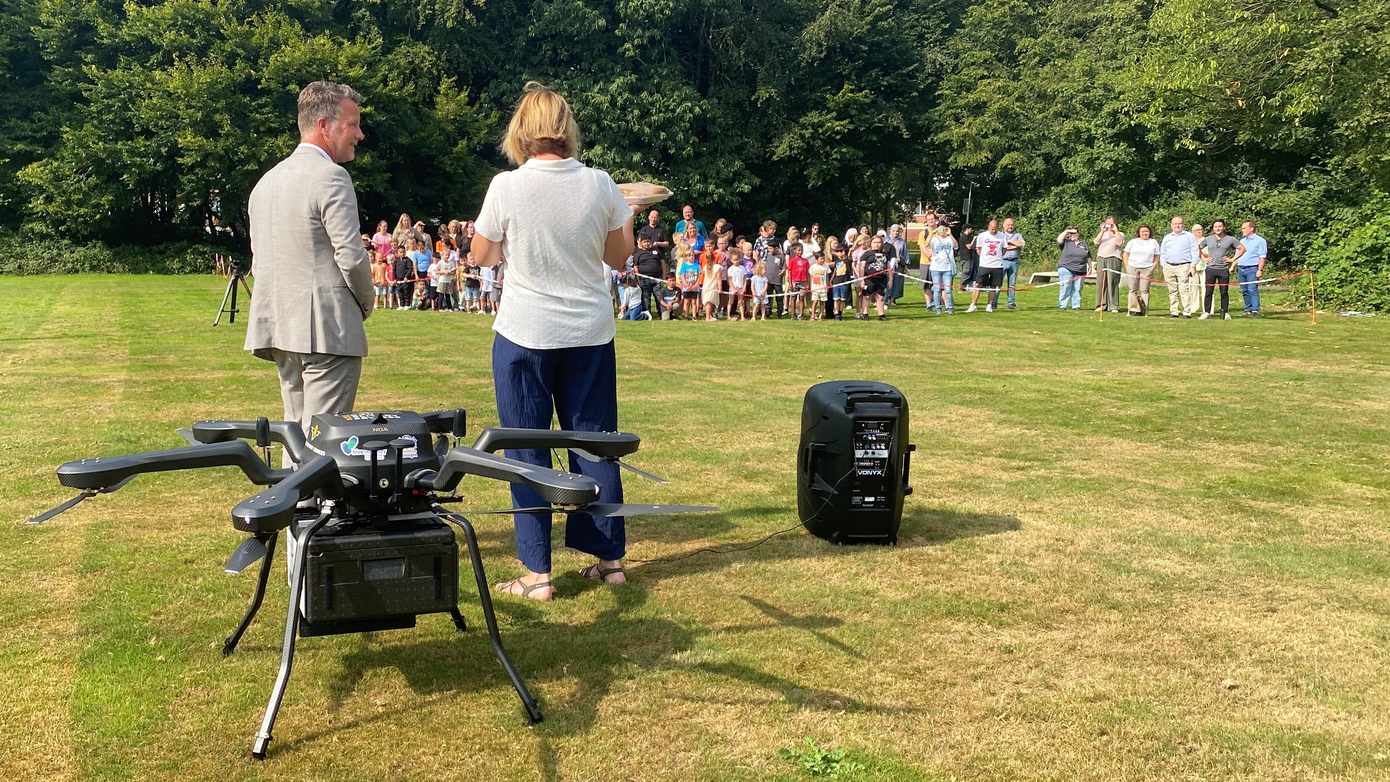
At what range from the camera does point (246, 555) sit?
126 inches

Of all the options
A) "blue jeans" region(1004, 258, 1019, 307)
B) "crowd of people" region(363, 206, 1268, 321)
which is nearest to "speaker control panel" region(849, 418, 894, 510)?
→ "crowd of people" region(363, 206, 1268, 321)

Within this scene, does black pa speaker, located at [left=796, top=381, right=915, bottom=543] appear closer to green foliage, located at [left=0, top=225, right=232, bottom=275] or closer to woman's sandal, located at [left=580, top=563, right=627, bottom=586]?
woman's sandal, located at [left=580, top=563, right=627, bottom=586]

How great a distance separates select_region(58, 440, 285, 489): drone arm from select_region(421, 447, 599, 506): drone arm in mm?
503

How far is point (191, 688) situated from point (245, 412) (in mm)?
6211

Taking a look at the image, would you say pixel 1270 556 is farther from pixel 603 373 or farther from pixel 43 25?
pixel 43 25

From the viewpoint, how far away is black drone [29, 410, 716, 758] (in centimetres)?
322

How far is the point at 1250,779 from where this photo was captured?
3.49 meters

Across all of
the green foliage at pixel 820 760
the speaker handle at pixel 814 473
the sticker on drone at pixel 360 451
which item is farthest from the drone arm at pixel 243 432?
the speaker handle at pixel 814 473

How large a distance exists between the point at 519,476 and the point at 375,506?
55 centimetres

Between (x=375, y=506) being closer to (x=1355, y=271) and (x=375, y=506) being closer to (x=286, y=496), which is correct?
(x=286, y=496)

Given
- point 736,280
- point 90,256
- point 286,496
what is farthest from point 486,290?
point 90,256

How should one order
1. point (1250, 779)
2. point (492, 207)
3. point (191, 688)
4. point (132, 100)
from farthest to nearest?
1. point (132, 100)
2. point (492, 207)
3. point (191, 688)
4. point (1250, 779)

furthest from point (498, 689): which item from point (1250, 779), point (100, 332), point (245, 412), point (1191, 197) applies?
point (1191, 197)

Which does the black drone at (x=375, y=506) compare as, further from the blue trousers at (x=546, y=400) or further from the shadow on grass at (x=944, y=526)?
the shadow on grass at (x=944, y=526)
